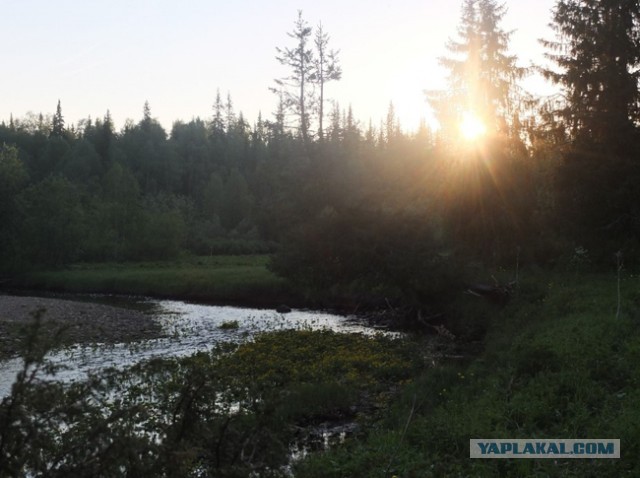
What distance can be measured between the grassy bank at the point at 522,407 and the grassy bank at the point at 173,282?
23.9 metres

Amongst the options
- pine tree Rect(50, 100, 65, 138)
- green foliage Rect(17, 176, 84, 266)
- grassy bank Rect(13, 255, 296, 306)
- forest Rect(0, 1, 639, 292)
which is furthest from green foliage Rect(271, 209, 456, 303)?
pine tree Rect(50, 100, 65, 138)

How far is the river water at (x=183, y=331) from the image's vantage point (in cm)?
1912

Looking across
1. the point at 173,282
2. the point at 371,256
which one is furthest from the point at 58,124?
the point at 371,256

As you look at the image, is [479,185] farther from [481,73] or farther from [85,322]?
[85,322]

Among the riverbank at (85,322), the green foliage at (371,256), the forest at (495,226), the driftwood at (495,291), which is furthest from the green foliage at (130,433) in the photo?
the green foliage at (371,256)

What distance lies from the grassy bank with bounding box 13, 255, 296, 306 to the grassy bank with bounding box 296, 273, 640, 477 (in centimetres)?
2392

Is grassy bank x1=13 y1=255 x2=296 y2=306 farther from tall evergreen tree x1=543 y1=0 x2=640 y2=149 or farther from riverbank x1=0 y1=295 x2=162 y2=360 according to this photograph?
tall evergreen tree x1=543 y1=0 x2=640 y2=149

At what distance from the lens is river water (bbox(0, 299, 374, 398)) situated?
19123 mm

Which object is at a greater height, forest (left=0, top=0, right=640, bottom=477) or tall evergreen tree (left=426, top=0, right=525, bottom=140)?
tall evergreen tree (left=426, top=0, right=525, bottom=140)

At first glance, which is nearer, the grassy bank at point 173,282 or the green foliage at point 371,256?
the green foliage at point 371,256

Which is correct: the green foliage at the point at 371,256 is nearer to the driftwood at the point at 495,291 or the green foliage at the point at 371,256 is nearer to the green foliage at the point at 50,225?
the driftwood at the point at 495,291

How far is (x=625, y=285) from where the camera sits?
20.4m

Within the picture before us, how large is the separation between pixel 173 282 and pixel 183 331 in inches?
740

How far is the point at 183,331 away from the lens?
26641 mm
